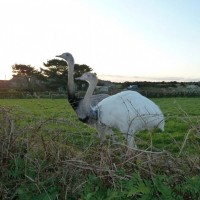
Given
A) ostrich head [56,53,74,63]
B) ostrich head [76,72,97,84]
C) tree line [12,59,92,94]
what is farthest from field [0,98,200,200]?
tree line [12,59,92,94]

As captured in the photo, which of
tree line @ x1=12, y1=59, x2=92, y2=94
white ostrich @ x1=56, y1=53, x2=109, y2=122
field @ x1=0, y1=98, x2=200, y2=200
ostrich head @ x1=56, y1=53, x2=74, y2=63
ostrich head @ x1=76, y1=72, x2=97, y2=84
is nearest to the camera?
field @ x1=0, y1=98, x2=200, y2=200

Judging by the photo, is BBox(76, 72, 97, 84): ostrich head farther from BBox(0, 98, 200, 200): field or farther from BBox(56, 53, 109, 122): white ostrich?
BBox(0, 98, 200, 200): field

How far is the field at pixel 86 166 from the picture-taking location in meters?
3.33

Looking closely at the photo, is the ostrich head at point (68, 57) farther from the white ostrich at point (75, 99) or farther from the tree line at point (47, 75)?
the tree line at point (47, 75)

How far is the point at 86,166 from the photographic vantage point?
12.7ft

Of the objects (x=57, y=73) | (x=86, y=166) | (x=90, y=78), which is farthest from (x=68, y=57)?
(x=57, y=73)

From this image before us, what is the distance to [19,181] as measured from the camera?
4.14 m

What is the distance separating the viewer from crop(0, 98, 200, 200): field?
3335 mm

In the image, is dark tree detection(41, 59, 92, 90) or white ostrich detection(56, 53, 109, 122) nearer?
white ostrich detection(56, 53, 109, 122)

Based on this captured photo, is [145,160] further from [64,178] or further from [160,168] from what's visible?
[64,178]

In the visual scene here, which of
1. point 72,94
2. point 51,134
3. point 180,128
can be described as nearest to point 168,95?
point 180,128

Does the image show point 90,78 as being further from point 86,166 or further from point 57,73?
point 57,73

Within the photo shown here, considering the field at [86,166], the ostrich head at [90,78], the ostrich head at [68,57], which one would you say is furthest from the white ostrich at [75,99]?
the field at [86,166]

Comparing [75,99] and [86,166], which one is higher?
[75,99]
